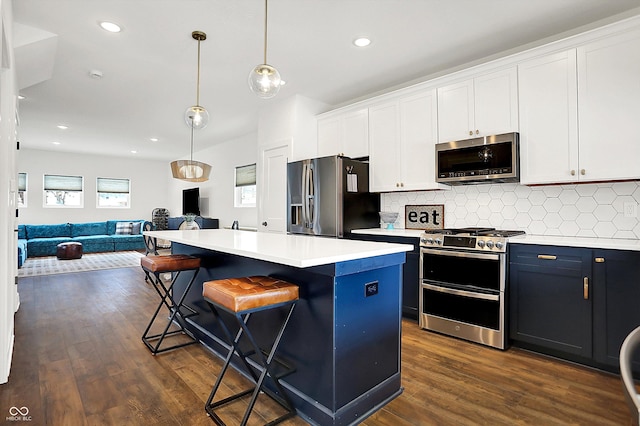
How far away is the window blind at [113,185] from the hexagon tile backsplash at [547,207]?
9370 millimetres

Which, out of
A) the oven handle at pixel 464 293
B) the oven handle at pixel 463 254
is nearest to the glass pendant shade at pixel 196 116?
the oven handle at pixel 463 254

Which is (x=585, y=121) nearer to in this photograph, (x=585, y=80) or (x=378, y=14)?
(x=585, y=80)

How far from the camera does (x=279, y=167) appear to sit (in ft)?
15.5

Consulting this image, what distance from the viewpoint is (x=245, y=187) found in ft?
24.4

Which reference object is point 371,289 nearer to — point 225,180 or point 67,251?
point 225,180

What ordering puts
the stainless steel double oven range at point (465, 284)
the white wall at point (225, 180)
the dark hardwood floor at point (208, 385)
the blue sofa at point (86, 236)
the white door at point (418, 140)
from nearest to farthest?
the dark hardwood floor at point (208, 385)
the stainless steel double oven range at point (465, 284)
the white door at point (418, 140)
the white wall at point (225, 180)
the blue sofa at point (86, 236)

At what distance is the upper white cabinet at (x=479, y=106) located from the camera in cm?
298

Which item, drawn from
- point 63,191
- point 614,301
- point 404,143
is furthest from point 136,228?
point 614,301

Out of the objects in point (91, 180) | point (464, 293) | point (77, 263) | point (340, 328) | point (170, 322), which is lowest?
point (77, 263)

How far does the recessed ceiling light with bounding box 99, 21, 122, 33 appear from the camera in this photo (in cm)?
289

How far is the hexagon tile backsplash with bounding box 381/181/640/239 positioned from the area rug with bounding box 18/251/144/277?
20.2 feet

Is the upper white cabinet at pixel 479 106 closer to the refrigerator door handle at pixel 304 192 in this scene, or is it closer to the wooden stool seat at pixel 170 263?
the refrigerator door handle at pixel 304 192

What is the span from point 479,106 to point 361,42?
49.5 inches

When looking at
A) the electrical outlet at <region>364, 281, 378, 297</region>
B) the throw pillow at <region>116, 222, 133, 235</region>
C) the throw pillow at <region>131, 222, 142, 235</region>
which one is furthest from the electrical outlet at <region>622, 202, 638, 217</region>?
the throw pillow at <region>116, 222, 133, 235</region>
